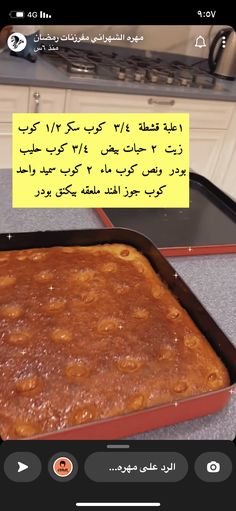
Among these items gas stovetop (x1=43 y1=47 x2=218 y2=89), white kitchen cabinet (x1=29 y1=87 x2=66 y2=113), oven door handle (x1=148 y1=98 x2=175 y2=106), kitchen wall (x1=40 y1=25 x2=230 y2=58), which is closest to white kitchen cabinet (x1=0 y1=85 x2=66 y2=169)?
white kitchen cabinet (x1=29 y1=87 x2=66 y2=113)

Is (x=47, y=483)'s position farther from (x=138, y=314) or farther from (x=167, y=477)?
(x=138, y=314)

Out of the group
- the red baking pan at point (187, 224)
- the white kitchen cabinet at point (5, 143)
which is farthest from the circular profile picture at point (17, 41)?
the white kitchen cabinet at point (5, 143)

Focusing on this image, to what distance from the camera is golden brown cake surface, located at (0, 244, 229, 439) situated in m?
0.50

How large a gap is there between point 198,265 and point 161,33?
7.22 feet

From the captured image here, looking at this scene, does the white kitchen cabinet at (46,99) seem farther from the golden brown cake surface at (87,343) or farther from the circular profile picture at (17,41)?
the golden brown cake surface at (87,343)

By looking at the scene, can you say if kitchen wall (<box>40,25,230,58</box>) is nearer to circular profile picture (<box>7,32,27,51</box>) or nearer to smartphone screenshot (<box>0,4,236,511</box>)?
circular profile picture (<box>7,32,27,51</box>)

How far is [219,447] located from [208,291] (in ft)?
1.47

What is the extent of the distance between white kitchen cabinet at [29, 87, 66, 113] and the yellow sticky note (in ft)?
4.41

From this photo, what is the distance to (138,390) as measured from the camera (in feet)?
1.73

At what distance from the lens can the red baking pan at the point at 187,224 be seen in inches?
34.9

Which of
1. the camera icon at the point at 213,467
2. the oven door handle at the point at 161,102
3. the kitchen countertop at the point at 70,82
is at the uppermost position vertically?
the kitchen countertop at the point at 70,82

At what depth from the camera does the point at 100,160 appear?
742mm
